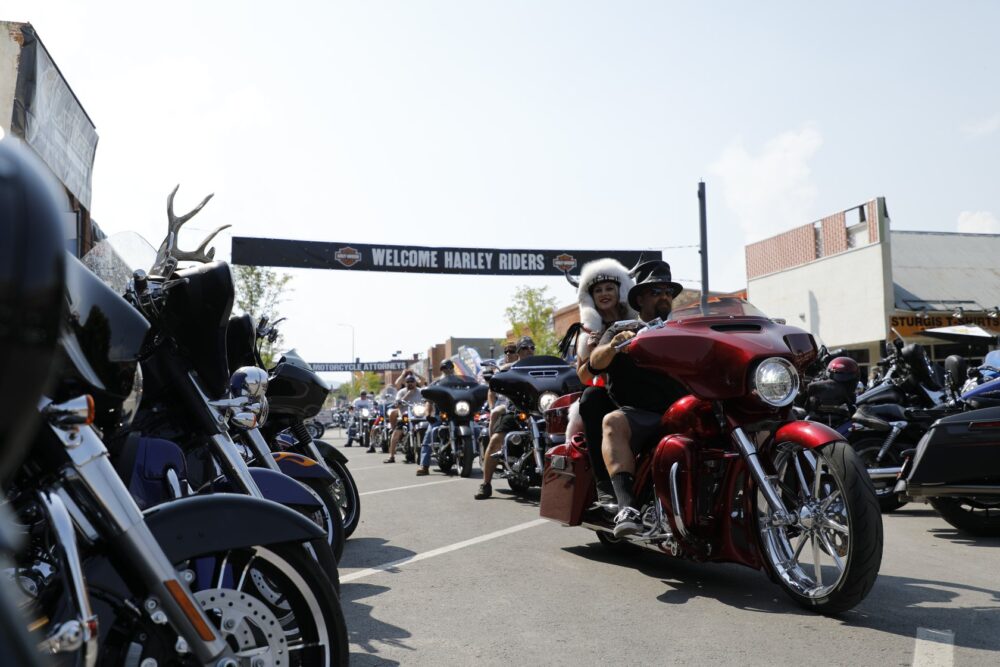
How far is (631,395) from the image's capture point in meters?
5.14

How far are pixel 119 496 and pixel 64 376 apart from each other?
31cm

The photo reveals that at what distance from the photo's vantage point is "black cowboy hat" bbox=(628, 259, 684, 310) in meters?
5.45

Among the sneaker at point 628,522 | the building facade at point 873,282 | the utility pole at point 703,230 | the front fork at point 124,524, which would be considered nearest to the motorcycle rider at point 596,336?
the sneaker at point 628,522

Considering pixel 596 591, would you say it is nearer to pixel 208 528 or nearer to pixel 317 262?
pixel 208 528

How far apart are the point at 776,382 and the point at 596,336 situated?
4.60 ft

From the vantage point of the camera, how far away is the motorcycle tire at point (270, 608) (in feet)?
7.00

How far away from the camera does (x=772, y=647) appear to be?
3.57 m

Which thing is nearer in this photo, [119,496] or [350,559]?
[119,496]

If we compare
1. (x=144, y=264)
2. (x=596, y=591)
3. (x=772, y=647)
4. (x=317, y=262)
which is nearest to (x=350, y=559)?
(x=596, y=591)

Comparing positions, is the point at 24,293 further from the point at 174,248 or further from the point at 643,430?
the point at 643,430

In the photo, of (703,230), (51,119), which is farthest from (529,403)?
(703,230)

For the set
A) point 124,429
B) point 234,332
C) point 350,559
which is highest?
point 234,332

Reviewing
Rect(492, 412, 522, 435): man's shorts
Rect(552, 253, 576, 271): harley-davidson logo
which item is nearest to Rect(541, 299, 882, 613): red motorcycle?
Rect(492, 412, 522, 435): man's shorts

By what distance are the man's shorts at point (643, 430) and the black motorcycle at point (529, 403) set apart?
12.5 ft
